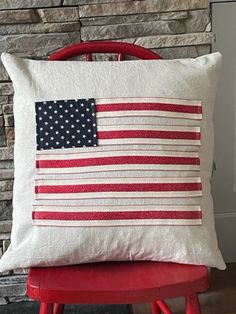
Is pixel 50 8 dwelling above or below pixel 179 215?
above

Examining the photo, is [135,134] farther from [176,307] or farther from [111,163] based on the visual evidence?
[176,307]

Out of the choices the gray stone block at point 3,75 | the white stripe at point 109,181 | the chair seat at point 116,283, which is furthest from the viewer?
the gray stone block at point 3,75

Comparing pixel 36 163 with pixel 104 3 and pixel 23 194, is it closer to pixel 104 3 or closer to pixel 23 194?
pixel 23 194

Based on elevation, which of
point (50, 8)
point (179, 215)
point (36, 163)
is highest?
point (50, 8)

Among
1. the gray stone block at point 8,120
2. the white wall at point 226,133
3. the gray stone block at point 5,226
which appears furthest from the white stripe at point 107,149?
the white wall at point 226,133

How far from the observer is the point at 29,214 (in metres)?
1.20

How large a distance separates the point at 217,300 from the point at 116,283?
26.7 inches

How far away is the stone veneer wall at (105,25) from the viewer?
1.43 m

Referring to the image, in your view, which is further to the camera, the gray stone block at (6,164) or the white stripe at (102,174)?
the gray stone block at (6,164)

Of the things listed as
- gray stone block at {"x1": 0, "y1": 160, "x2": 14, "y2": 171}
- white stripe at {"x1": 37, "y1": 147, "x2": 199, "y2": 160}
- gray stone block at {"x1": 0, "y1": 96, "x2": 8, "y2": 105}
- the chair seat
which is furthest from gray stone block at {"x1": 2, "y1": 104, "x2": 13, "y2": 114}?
the chair seat

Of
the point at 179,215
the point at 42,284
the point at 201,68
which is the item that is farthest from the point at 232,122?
the point at 42,284

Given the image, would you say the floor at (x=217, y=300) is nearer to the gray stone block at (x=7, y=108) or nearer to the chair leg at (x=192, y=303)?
the chair leg at (x=192, y=303)

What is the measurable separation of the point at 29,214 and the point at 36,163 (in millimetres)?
111

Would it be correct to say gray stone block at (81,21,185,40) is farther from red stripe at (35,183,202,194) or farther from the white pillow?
red stripe at (35,183,202,194)
